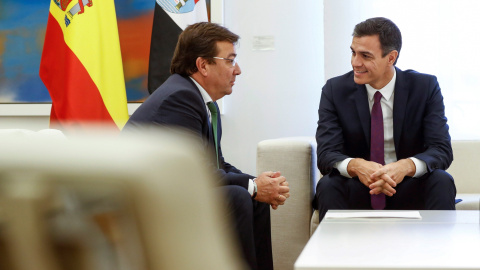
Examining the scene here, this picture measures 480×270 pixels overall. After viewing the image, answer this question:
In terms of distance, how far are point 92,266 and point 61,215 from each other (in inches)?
1.5

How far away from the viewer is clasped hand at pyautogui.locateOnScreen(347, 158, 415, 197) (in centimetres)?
260

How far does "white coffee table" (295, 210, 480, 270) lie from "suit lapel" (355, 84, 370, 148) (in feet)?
3.31

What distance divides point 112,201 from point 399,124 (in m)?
2.58

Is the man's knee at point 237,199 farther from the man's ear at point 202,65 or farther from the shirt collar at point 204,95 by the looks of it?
the man's ear at point 202,65

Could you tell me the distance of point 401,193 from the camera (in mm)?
2715

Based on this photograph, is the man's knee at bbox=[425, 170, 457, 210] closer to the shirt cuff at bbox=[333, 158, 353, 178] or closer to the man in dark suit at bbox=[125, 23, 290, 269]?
the shirt cuff at bbox=[333, 158, 353, 178]

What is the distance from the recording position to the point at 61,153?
1.24ft

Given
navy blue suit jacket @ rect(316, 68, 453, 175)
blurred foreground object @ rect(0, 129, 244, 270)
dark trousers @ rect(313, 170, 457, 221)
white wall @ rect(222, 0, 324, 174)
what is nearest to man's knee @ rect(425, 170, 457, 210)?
dark trousers @ rect(313, 170, 457, 221)

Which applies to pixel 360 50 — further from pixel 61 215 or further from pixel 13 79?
pixel 61 215

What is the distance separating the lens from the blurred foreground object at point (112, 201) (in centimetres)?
37

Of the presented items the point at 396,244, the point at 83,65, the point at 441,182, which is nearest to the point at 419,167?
the point at 441,182

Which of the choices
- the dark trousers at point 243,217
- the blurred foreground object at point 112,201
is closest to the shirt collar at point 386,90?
the dark trousers at point 243,217

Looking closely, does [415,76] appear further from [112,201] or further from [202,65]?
[112,201]

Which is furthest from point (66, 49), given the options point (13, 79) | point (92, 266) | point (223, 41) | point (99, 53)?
point (92, 266)
